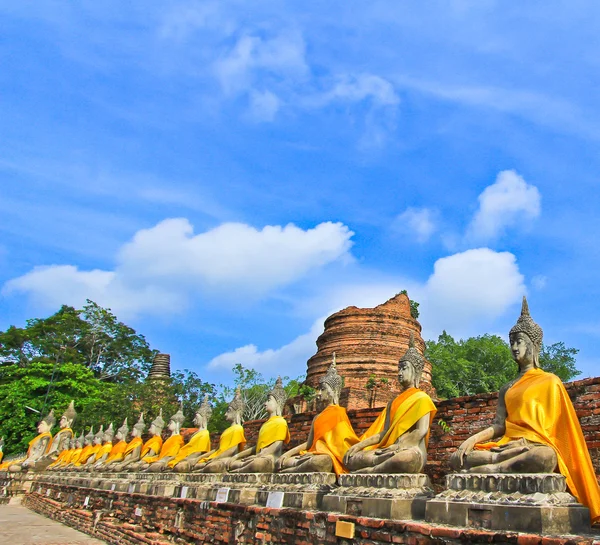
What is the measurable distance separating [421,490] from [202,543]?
4.24 meters

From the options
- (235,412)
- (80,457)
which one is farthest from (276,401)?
(80,457)

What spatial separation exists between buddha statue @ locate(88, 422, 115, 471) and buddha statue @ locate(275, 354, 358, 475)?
11640mm

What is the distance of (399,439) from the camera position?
5941mm

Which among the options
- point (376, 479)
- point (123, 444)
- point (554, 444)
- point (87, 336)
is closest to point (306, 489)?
point (376, 479)

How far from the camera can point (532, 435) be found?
4.61 m

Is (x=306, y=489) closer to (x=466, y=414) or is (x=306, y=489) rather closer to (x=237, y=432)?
(x=466, y=414)

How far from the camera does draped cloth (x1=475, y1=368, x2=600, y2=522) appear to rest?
14.3 ft

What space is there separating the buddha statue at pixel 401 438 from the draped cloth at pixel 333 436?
0.90m

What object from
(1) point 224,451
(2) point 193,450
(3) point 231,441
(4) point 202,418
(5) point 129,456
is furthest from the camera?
(5) point 129,456

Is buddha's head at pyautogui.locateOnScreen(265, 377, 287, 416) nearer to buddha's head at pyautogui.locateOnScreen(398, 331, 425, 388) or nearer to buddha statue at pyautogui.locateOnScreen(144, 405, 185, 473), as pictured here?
buddha's head at pyautogui.locateOnScreen(398, 331, 425, 388)

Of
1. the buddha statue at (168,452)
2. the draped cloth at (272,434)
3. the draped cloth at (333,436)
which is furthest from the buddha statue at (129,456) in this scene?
the draped cloth at (333,436)

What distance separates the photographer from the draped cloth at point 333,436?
734 centimetres

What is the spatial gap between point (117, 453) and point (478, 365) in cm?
3106

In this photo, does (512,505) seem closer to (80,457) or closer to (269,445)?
(269,445)
